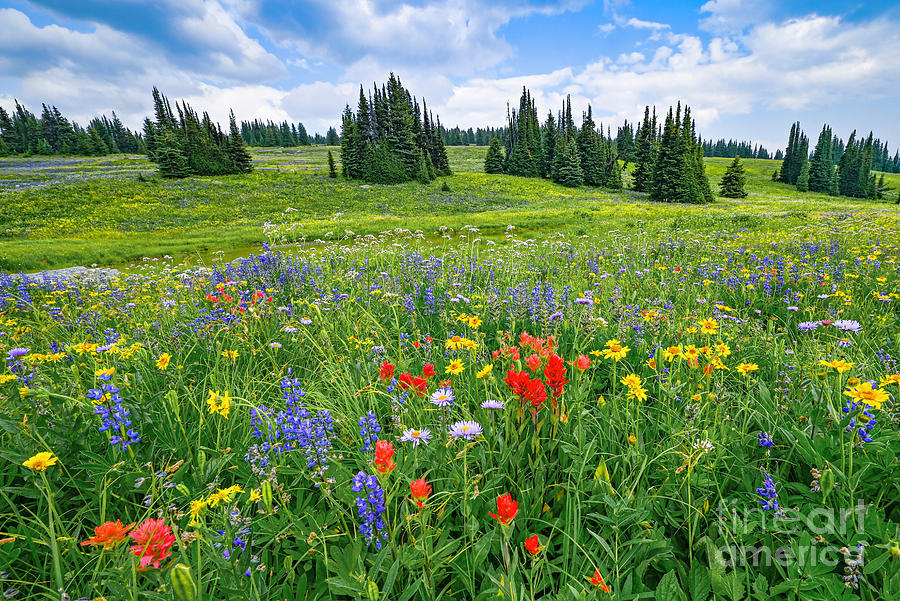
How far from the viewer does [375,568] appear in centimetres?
129

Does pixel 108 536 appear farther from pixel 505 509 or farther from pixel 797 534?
pixel 797 534

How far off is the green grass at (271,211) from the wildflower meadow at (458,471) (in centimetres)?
1314

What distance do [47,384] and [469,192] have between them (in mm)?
45589

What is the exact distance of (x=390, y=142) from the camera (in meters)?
54.9

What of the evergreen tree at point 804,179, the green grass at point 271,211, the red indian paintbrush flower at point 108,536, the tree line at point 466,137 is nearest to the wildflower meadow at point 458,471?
the red indian paintbrush flower at point 108,536

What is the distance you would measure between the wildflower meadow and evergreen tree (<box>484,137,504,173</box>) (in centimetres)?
6518

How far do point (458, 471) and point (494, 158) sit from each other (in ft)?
222

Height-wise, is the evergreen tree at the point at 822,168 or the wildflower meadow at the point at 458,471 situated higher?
the evergreen tree at the point at 822,168

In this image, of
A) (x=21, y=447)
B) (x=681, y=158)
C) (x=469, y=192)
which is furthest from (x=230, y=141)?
(x=21, y=447)

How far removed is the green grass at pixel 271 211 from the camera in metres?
18.6

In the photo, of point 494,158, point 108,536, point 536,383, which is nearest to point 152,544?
point 108,536

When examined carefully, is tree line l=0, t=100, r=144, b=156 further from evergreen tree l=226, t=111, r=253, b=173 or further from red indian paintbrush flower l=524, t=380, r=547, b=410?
red indian paintbrush flower l=524, t=380, r=547, b=410

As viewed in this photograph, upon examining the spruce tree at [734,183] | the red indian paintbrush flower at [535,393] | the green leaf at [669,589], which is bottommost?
the green leaf at [669,589]

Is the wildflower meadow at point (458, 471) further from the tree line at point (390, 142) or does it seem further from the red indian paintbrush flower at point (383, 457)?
the tree line at point (390, 142)
